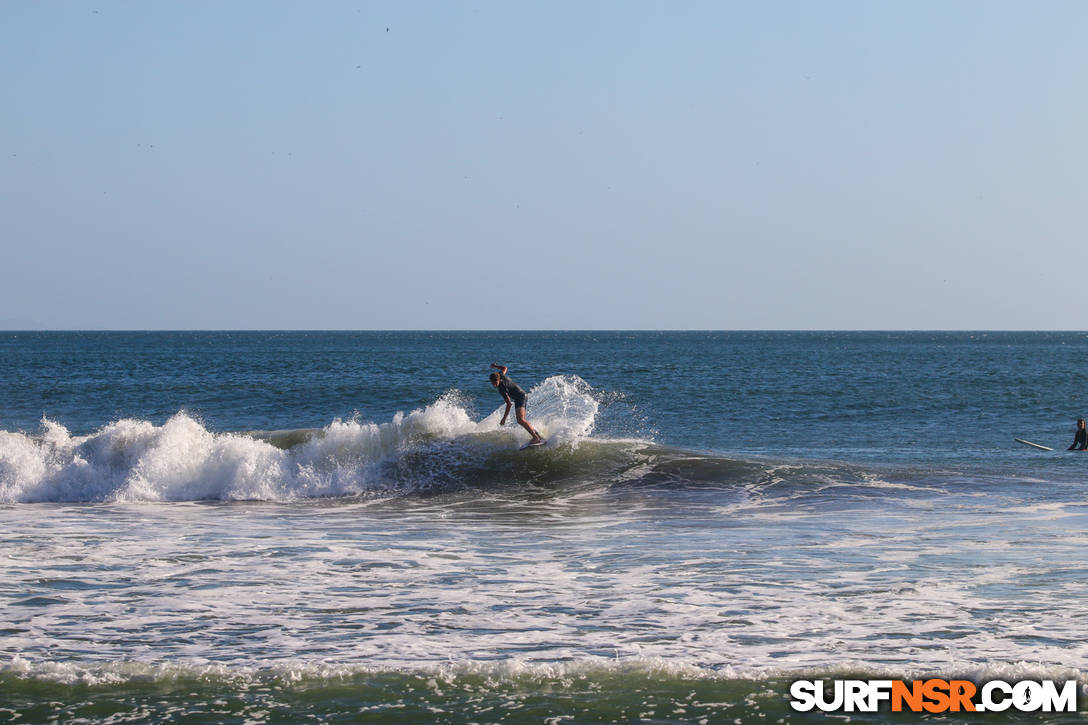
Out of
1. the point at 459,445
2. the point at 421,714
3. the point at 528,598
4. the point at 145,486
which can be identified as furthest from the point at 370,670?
the point at 459,445

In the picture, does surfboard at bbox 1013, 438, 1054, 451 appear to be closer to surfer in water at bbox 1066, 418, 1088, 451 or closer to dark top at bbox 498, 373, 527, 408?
surfer in water at bbox 1066, 418, 1088, 451

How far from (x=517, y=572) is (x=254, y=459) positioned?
9.81 m

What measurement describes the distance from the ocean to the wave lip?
0.21ft

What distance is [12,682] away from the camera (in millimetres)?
6902

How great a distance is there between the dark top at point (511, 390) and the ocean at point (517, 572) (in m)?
1.37

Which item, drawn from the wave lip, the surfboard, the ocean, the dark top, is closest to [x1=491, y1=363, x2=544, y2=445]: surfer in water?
the dark top

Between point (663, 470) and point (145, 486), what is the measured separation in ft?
30.7

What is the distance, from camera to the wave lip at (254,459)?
59.2 ft

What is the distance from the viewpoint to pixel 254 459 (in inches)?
741

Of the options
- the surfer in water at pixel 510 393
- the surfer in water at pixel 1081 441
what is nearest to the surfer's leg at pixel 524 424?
the surfer in water at pixel 510 393

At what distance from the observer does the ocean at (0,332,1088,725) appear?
6824 mm

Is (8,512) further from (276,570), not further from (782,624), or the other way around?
(782,624)

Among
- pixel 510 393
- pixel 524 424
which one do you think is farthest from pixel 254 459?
pixel 524 424

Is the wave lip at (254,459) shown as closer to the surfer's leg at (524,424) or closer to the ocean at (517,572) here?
the ocean at (517,572)
